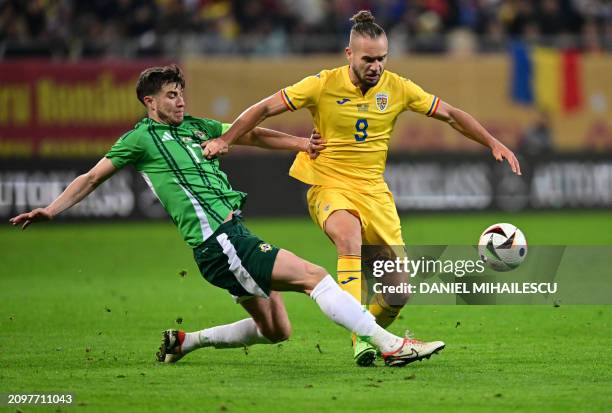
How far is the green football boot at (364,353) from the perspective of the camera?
801 centimetres

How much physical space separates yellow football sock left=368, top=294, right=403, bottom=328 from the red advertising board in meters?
13.8

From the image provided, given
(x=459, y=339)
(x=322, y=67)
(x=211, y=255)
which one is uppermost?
(x=322, y=67)

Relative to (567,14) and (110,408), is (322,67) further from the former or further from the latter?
(110,408)

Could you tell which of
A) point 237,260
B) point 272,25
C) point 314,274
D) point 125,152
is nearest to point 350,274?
point 314,274

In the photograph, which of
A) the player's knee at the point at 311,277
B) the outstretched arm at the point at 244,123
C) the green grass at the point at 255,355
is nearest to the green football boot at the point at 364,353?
the green grass at the point at 255,355

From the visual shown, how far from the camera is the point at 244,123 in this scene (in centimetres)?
820

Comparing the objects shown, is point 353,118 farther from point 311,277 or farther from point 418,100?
point 311,277

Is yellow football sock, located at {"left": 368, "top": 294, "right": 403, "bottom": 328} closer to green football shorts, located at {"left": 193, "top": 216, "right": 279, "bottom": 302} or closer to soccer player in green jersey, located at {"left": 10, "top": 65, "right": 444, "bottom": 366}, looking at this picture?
soccer player in green jersey, located at {"left": 10, "top": 65, "right": 444, "bottom": 366}

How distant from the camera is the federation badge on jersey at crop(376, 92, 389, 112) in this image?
338 inches

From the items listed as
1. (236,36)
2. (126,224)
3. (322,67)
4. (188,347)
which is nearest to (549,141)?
(322,67)

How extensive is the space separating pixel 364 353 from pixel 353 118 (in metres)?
1.79

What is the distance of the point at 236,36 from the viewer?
78.1 feet

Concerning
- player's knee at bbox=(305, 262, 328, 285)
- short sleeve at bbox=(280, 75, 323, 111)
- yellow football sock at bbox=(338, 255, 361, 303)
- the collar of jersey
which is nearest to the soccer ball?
yellow football sock at bbox=(338, 255, 361, 303)

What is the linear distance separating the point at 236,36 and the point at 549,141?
6.91 m
